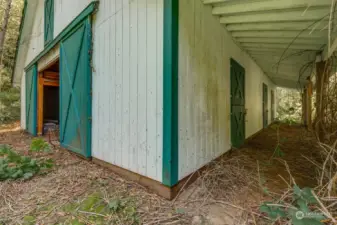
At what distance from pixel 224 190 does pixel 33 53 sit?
7.12m

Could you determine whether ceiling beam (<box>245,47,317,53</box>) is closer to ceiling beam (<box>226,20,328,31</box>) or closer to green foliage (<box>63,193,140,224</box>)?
ceiling beam (<box>226,20,328,31</box>)

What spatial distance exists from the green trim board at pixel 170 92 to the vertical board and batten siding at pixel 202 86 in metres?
0.14

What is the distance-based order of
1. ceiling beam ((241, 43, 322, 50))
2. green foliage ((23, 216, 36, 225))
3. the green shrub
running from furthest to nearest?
1. the green shrub
2. ceiling beam ((241, 43, 322, 50))
3. green foliage ((23, 216, 36, 225))

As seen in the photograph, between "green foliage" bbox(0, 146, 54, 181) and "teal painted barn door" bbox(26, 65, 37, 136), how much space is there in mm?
3861

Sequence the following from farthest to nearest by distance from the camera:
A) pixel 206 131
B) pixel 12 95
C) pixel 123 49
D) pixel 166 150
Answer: pixel 12 95 → pixel 206 131 → pixel 123 49 → pixel 166 150

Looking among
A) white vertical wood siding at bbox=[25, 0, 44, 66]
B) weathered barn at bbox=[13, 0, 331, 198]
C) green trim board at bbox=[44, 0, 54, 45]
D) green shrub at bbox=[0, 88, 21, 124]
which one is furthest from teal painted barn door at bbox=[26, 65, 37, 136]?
green shrub at bbox=[0, 88, 21, 124]

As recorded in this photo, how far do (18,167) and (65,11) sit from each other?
329 centimetres

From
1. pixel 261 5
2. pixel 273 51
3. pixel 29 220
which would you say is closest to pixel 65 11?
pixel 261 5

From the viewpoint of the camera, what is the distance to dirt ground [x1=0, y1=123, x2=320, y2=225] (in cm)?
157

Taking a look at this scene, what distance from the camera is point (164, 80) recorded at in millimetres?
1835

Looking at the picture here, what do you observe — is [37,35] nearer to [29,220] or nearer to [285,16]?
[29,220]

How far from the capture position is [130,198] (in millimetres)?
1854

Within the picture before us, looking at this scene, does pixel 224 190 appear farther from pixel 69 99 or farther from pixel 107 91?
pixel 69 99

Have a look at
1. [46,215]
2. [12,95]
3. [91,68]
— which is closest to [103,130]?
[91,68]
